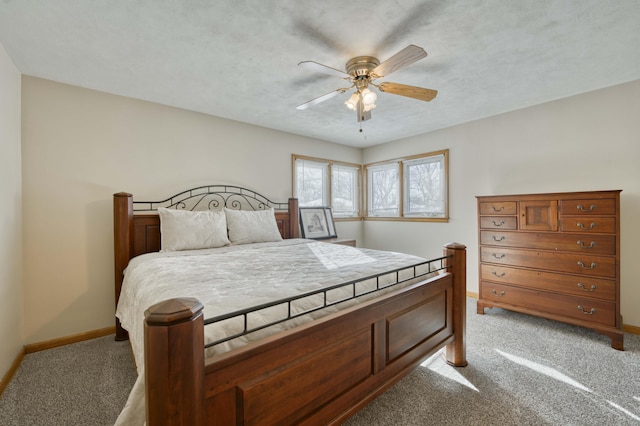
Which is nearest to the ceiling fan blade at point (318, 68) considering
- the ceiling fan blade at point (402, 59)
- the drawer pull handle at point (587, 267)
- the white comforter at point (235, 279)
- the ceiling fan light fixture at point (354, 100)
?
the ceiling fan light fixture at point (354, 100)

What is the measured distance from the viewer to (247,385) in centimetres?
100

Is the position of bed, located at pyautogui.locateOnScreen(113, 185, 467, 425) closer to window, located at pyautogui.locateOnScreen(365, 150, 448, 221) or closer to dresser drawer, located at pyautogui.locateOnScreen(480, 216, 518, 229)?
dresser drawer, located at pyautogui.locateOnScreen(480, 216, 518, 229)

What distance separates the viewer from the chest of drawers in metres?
2.48

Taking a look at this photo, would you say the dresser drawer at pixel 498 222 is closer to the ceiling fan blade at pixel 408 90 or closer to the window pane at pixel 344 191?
the ceiling fan blade at pixel 408 90

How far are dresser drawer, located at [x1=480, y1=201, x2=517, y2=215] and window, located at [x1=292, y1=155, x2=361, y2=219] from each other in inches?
91.9

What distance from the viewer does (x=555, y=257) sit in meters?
2.76

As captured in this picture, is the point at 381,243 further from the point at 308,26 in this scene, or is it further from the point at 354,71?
the point at 308,26

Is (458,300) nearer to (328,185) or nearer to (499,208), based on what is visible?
(499,208)

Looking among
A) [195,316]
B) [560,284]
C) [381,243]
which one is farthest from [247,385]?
[381,243]

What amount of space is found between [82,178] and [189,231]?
114 cm

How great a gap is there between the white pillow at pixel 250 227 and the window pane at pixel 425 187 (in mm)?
2411

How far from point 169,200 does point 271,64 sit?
1921 mm

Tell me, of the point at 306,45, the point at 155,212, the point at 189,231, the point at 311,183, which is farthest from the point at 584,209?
the point at 155,212

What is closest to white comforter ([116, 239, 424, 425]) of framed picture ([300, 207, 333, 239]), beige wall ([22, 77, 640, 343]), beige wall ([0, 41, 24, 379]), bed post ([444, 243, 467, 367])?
bed post ([444, 243, 467, 367])
